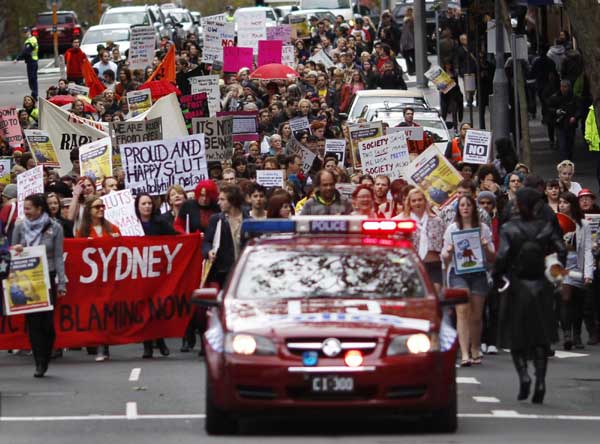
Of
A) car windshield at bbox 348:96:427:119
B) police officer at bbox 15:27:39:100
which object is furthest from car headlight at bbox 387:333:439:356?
police officer at bbox 15:27:39:100

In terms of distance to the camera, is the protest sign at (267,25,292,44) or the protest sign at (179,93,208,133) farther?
the protest sign at (267,25,292,44)

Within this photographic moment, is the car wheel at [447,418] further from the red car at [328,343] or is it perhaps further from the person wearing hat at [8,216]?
the person wearing hat at [8,216]

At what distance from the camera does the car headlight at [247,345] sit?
11.0 m

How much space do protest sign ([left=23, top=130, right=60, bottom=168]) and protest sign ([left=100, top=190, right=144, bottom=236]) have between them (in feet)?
18.1

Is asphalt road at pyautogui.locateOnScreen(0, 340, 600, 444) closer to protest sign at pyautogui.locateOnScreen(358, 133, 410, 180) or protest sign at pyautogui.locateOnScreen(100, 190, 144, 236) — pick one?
protest sign at pyautogui.locateOnScreen(100, 190, 144, 236)

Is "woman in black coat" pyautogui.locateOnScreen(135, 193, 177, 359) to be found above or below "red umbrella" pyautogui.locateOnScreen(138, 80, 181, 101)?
below

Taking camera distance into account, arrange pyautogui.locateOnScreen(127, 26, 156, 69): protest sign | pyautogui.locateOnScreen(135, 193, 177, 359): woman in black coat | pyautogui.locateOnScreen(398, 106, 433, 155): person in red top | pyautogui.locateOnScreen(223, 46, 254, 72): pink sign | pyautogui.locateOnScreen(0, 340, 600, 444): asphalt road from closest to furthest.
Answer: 1. pyautogui.locateOnScreen(0, 340, 600, 444): asphalt road
2. pyautogui.locateOnScreen(135, 193, 177, 359): woman in black coat
3. pyautogui.locateOnScreen(398, 106, 433, 155): person in red top
4. pyautogui.locateOnScreen(223, 46, 254, 72): pink sign
5. pyautogui.locateOnScreen(127, 26, 156, 69): protest sign

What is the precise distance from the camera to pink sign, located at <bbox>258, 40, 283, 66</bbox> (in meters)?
35.9

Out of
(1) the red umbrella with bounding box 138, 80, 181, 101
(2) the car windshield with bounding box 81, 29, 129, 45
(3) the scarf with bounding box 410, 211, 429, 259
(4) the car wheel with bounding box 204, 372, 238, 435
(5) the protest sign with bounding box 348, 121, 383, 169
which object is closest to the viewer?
(4) the car wheel with bounding box 204, 372, 238, 435

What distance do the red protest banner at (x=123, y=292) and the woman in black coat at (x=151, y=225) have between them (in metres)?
0.07

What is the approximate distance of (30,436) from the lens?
39.7 feet

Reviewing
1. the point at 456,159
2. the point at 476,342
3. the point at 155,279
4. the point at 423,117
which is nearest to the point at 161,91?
the point at 423,117

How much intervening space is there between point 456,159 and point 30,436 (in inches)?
513

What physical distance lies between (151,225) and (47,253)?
1868 millimetres
